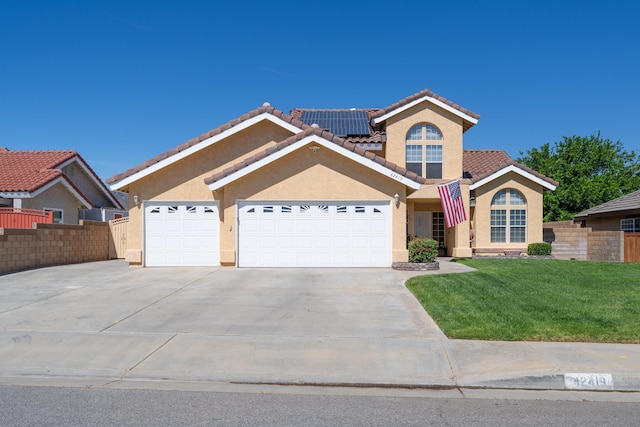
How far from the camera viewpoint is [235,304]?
1036 cm

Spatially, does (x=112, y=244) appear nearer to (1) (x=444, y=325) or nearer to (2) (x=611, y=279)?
(1) (x=444, y=325)

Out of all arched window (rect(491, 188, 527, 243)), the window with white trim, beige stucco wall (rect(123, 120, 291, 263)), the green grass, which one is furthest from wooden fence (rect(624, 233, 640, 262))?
beige stucco wall (rect(123, 120, 291, 263))

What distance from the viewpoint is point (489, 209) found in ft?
71.9

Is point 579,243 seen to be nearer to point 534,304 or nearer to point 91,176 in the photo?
point 534,304

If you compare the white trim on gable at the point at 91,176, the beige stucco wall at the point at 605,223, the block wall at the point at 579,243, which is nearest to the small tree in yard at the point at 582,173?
the beige stucco wall at the point at 605,223

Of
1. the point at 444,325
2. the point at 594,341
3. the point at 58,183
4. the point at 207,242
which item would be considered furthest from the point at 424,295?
the point at 58,183

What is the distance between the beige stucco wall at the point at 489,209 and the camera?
71.8 feet

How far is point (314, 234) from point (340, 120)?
798cm

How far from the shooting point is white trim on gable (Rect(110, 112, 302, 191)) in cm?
1616

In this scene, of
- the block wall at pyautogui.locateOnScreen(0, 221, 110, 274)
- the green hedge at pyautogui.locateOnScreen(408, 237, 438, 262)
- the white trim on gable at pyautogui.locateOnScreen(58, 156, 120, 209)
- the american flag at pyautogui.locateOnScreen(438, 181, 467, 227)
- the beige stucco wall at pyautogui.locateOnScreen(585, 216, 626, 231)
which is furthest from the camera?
the beige stucco wall at pyautogui.locateOnScreen(585, 216, 626, 231)

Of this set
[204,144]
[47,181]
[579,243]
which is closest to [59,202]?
[47,181]

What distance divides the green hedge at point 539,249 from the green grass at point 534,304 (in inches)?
243

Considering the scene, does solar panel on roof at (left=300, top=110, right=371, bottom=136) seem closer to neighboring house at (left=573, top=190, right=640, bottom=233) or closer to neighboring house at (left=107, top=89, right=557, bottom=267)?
neighboring house at (left=107, top=89, right=557, bottom=267)

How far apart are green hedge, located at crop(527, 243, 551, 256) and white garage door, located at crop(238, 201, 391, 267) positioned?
8791 millimetres
